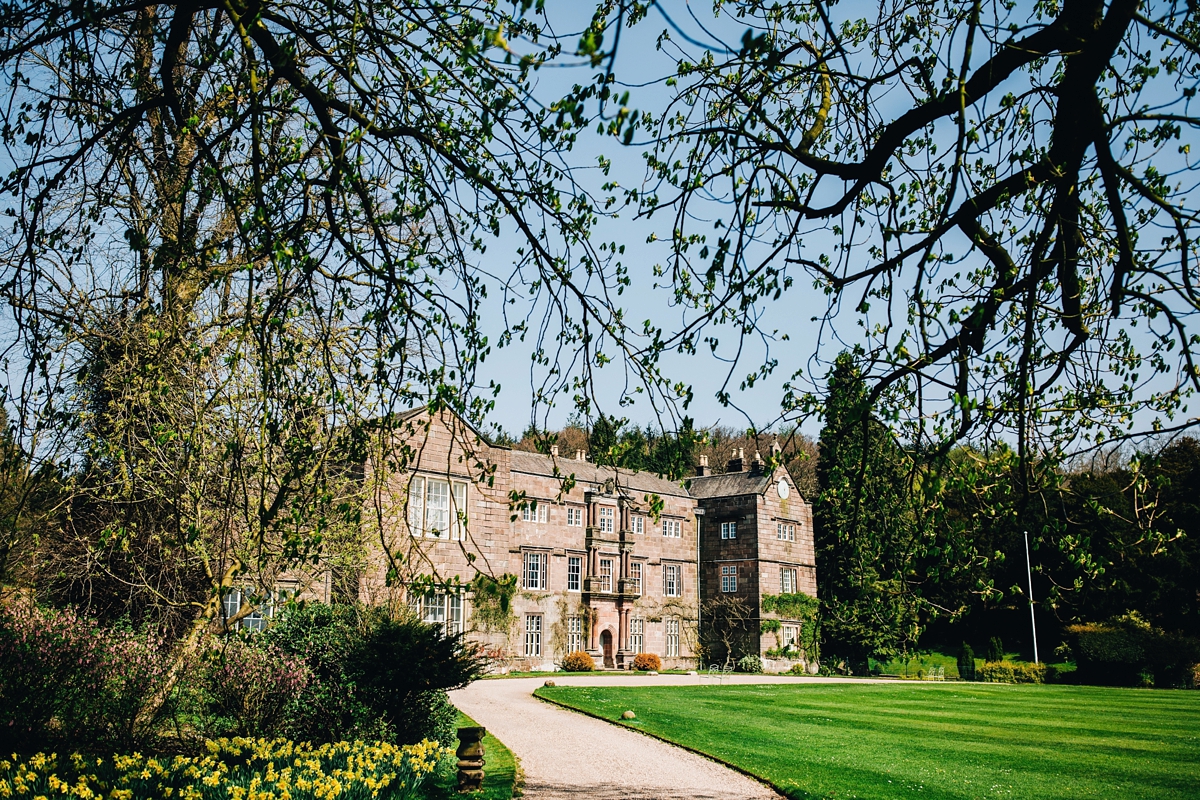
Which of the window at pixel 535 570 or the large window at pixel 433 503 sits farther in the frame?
the window at pixel 535 570

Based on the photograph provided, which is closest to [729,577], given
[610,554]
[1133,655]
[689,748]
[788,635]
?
[788,635]

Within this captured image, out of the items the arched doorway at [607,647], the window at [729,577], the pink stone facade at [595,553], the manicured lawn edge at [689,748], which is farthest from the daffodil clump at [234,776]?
the window at [729,577]

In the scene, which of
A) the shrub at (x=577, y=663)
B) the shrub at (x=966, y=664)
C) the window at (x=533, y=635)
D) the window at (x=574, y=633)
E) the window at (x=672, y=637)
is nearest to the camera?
the window at (x=533, y=635)

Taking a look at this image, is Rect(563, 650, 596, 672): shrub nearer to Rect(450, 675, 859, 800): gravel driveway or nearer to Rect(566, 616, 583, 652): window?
Rect(566, 616, 583, 652): window

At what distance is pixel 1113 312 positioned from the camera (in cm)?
528

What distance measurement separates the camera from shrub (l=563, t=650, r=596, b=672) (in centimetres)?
3453

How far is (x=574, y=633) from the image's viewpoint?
119 feet

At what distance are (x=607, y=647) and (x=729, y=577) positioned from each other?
7.66 m

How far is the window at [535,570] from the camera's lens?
115 feet

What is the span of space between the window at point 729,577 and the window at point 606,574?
686 centimetres

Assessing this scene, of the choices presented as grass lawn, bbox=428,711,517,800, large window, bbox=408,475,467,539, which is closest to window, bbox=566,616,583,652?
large window, bbox=408,475,467,539

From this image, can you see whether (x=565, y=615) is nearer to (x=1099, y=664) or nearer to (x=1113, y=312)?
(x=1099, y=664)

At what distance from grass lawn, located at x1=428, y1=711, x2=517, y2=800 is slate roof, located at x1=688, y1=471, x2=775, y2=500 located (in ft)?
97.7

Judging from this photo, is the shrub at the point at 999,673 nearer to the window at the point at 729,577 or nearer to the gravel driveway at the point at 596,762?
the window at the point at 729,577
